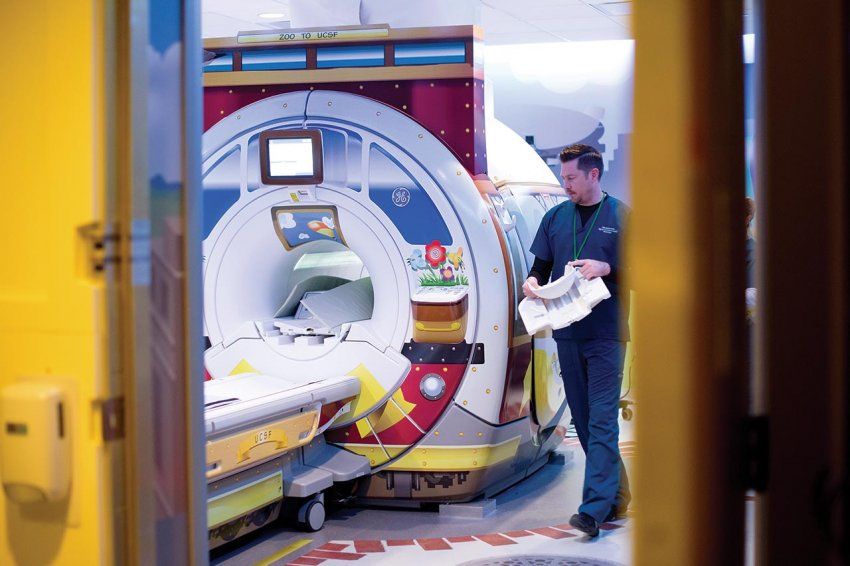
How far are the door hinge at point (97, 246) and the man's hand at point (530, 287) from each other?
3219mm

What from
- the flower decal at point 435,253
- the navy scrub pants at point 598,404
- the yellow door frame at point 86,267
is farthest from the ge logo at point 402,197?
the yellow door frame at point 86,267

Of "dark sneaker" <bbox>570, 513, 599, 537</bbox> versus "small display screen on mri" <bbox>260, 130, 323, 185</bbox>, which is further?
"small display screen on mri" <bbox>260, 130, 323, 185</bbox>

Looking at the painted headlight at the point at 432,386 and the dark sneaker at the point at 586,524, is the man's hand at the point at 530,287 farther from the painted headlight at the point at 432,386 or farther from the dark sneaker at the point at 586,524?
the dark sneaker at the point at 586,524

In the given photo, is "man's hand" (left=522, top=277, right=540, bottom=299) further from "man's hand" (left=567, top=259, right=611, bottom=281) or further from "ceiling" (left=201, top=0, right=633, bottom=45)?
"ceiling" (left=201, top=0, right=633, bottom=45)

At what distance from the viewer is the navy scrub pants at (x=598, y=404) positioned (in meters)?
4.70

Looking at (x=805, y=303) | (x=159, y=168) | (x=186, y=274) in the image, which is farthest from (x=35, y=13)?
(x=805, y=303)

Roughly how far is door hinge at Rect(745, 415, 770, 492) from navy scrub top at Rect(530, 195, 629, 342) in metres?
3.66

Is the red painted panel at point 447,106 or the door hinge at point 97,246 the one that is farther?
the red painted panel at point 447,106

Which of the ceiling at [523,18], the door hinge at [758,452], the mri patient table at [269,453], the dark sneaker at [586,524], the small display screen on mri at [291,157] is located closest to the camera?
the door hinge at [758,452]

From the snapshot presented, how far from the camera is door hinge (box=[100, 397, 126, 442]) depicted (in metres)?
1.78

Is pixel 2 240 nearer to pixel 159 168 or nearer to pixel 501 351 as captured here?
pixel 159 168

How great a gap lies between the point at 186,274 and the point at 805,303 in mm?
1178

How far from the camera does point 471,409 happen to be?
5.10m

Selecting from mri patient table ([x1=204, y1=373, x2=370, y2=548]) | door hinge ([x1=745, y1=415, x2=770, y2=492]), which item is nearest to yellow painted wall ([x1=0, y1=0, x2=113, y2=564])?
door hinge ([x1=745, y1=415, x2=770, y2=492])
